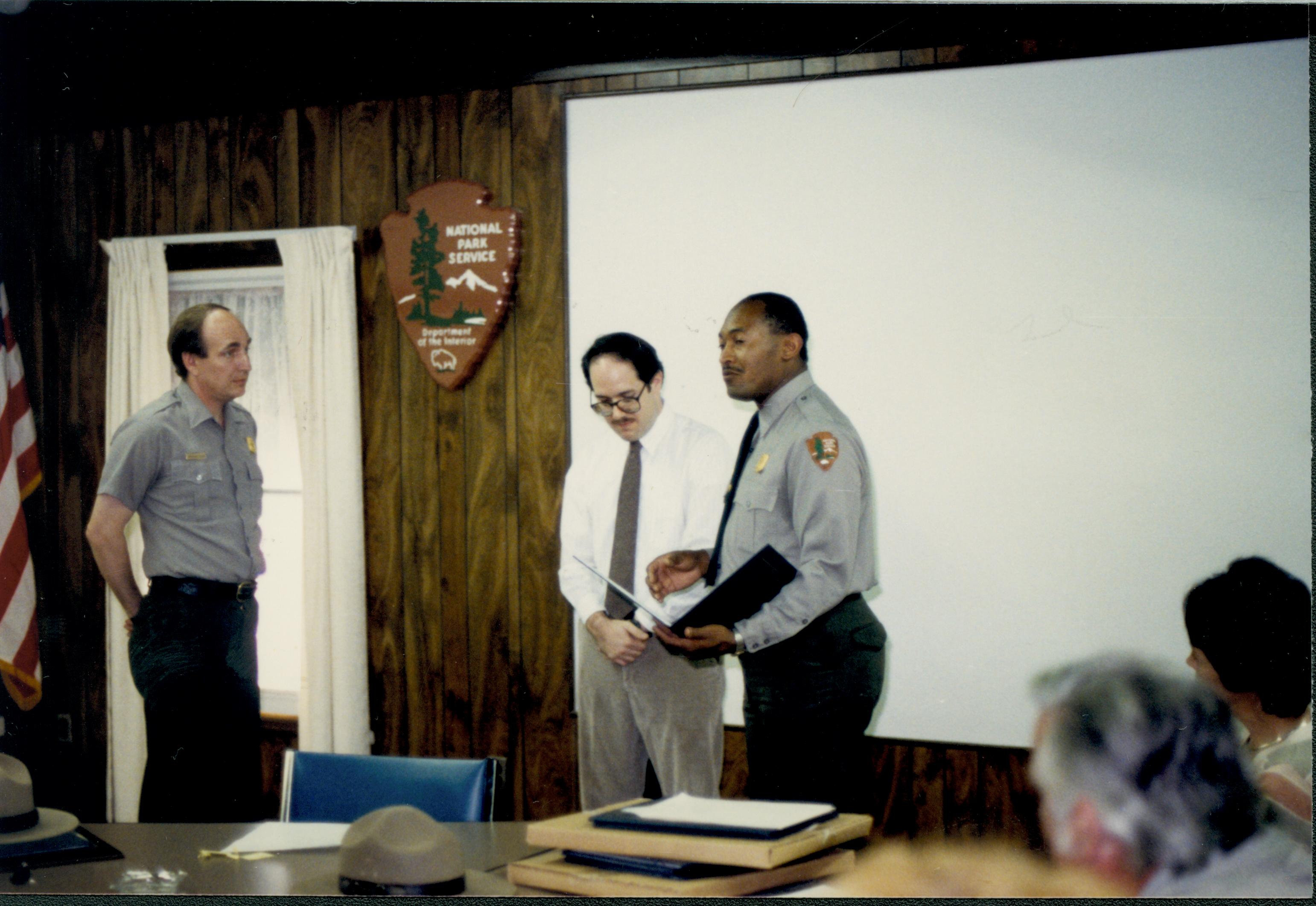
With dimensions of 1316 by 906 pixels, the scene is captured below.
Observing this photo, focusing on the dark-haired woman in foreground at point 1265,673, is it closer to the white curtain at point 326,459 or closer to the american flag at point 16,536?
the white curtain at point 326,459

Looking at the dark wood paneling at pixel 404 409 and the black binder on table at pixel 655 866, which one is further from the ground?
the dark wood paneling at pixel 404 409

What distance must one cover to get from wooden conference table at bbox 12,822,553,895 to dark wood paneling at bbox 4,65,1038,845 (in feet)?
4.16

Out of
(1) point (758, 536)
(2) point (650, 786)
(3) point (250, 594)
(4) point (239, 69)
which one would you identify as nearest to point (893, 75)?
(1) point (758, 536)

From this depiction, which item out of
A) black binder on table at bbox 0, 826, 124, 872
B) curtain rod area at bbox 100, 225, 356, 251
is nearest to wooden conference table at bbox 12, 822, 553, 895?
black binder on table at bbox 0, 826, 124, 872

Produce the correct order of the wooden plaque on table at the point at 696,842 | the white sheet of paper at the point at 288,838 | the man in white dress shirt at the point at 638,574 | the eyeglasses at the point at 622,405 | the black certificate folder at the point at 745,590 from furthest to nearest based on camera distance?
the eyeglasses at the point at 622,405
the man in white dress shirt at the point at 638,574
the black certificate folder at the point at 745,590
the white sheet of paper at the point at 288,838
the wooden plaque on table at the point at 696,842

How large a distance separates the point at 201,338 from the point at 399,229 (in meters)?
0.62

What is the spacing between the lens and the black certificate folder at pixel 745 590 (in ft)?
7.26

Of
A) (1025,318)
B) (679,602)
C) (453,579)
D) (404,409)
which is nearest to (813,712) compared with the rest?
(679,602)

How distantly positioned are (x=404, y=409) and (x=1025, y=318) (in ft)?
5.69

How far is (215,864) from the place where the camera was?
1.49 meters

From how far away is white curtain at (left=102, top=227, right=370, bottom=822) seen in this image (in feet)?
9.29

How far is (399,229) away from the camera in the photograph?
9.40ft

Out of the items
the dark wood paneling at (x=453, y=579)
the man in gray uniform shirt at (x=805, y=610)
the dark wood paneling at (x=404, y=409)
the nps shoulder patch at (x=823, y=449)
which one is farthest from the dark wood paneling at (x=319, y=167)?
the nps shoulder patch at (x=823, y=449)

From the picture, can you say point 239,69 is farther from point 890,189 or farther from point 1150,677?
point 1150,677
